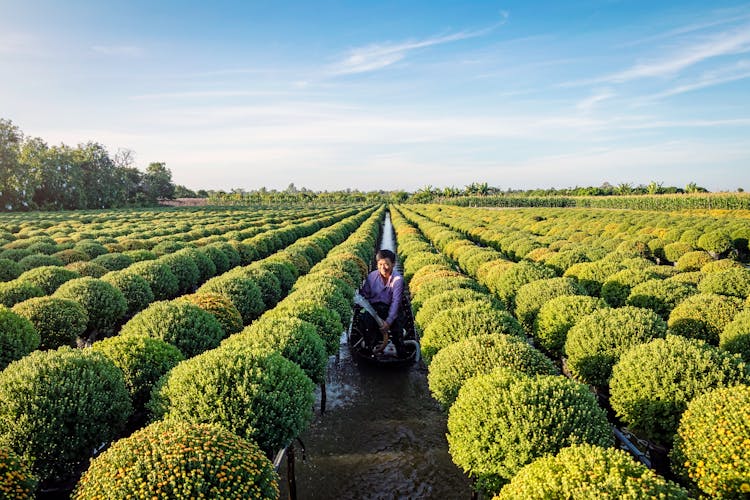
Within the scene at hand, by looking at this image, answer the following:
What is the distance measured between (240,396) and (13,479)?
2.16m

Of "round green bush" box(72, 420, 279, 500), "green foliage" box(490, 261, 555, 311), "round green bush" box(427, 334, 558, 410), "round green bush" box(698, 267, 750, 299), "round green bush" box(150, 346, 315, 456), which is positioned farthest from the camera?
"green foliage" box(490, 261, 555, 311)

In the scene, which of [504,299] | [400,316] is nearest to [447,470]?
[400,316]

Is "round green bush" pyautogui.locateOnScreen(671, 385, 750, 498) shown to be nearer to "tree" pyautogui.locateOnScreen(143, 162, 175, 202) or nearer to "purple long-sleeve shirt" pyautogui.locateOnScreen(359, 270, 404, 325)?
"purple long-sleeve shirt" pyautogui.locateOnScreen(359, 270, 404, 325)

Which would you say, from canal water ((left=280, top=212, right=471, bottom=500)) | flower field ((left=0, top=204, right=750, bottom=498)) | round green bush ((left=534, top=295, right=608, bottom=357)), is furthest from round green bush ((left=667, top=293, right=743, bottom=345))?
canal water ((left=280, top=212, right=471, bottom=500))

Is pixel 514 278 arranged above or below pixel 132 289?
above

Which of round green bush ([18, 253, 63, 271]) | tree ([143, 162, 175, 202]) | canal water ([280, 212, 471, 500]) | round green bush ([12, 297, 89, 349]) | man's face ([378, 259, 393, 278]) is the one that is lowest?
canal water ([280, 212, 471, 500])

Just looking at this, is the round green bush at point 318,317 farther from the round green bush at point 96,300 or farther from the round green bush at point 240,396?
the round green bush at point 96,300

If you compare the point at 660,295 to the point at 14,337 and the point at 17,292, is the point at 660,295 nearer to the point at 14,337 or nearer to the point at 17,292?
the point at 14,337

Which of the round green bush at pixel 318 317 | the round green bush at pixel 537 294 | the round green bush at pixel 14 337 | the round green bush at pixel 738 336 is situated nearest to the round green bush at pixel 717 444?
the round green bush at pixel 738 336

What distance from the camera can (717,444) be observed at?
15.0ft

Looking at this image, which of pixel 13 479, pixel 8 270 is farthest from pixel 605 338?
pixel 8 270

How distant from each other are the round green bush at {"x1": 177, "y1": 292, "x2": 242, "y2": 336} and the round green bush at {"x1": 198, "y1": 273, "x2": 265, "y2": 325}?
1071 mm

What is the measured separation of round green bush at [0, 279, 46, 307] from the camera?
35.9ft

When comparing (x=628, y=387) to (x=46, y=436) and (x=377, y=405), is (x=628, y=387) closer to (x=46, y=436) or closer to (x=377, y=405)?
(x=377, y=405)
